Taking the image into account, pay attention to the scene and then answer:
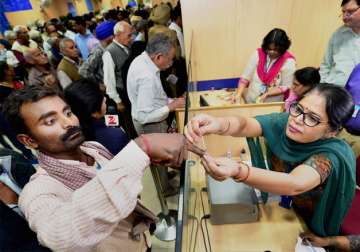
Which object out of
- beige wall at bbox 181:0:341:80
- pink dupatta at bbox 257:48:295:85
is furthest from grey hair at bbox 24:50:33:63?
pink dupatta at bbox 257:48:295:85

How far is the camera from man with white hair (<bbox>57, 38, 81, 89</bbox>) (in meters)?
2.82

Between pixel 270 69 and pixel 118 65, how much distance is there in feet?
5.64

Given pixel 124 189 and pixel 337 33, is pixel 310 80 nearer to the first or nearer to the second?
pixel 337 33

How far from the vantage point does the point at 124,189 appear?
0.60 m

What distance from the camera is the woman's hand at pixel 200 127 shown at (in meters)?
1.04

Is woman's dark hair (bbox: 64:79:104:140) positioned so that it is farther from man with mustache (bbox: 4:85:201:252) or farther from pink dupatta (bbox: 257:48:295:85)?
pink dupatta (bbox: 257:48:295:85)

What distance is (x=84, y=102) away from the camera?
145cm

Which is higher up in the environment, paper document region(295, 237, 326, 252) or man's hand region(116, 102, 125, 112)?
man's hand region(116, 102, 125, 112)

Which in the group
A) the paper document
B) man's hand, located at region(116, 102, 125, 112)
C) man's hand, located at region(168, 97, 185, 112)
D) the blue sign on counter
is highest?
the blue sign on counter

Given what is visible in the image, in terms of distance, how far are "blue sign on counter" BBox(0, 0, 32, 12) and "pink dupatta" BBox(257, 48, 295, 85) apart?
9083 millimetres

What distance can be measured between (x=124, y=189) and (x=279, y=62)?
2.24m

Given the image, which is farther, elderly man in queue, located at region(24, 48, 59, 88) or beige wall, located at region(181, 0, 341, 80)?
beige wall, located at region(181, 0, 341, 80)

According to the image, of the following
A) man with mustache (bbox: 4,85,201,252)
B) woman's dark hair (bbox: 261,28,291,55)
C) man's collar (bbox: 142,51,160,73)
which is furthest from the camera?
woman's dark hair (bbox: 261,28,291,55)

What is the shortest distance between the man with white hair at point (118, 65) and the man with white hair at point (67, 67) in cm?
53
